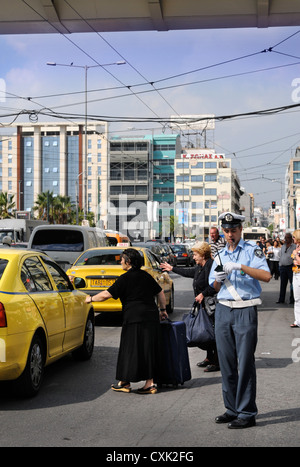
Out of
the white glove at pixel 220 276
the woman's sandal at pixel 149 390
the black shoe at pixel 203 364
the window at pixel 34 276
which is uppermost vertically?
the white glove at pixel 220 276

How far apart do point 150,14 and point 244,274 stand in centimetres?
836

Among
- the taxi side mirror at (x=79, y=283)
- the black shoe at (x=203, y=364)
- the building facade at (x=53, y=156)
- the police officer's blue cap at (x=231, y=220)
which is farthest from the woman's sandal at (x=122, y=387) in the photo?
the building facade at (x=53, y=156)

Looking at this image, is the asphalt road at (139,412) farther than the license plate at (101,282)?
No

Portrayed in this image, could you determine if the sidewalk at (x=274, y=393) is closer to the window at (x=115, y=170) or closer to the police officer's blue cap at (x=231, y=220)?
the police officer's blue cap at (x=231, y=220)

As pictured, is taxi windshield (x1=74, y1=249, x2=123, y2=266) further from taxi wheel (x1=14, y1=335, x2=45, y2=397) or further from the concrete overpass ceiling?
taxi wheel (x1=14, y1=335, x2=45, y2=397)

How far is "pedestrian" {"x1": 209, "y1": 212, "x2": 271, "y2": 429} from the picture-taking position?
5734 mm

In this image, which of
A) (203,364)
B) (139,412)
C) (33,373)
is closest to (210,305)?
(203,364)

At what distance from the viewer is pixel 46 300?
24.9 ft

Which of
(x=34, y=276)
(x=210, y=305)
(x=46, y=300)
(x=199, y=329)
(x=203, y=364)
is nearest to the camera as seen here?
(x=46, y=300)

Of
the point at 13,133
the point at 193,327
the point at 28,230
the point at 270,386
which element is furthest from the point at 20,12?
the point at 13,133

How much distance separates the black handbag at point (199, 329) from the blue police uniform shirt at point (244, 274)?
232 cm

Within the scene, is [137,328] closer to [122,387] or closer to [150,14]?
[122,387]

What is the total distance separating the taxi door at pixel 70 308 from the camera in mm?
8344
